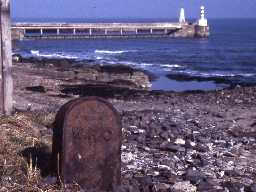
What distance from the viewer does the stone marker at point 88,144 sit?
Answer: 274 inches

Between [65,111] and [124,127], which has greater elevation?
[65,111]

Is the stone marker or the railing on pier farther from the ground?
the stone marker

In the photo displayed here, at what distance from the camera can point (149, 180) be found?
7641mm

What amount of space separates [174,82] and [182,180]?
1063 inches

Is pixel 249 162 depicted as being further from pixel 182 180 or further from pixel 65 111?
pixel 65 111

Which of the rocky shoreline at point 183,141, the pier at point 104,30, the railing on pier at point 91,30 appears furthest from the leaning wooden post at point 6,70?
the railing on pier at point 91,30

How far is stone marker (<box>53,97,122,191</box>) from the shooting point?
6.95 m

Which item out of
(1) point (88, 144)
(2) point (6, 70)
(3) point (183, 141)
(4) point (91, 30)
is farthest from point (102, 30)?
(1) point (88, 144)

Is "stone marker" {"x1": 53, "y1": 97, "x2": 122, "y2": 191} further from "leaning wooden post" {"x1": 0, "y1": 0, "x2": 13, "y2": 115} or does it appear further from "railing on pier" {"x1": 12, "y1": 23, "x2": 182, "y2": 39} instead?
"railing on pier" {"x1": 12, "y1": 23, "x2": 182, "y2": 39}

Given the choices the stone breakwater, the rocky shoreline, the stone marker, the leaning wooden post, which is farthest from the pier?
the stone marker

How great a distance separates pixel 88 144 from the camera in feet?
23.2

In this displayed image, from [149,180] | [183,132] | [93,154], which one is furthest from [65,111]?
[183,132]

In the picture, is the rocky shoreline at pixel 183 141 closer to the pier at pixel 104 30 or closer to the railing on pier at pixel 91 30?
the pier at pixel 104 30

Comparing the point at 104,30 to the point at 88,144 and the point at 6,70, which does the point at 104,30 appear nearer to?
the point at 6,70
